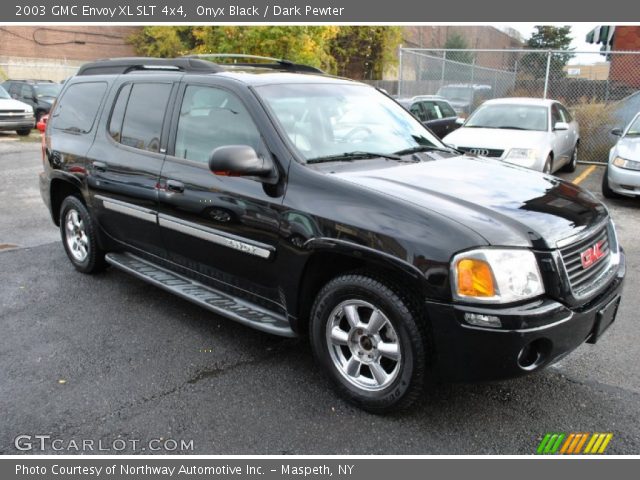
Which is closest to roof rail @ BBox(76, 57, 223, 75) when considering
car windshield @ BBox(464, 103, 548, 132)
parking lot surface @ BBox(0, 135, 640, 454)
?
parking lot surface @ BBox(0, 135, 640, 454)

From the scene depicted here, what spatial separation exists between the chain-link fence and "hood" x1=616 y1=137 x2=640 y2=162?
13.7 ft

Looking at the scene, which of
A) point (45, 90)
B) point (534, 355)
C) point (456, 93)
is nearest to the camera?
point (534, 355)

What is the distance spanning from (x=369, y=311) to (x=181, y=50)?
31.1 metres

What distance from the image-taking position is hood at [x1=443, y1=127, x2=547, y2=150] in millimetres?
8834

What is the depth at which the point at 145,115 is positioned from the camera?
14.5ft

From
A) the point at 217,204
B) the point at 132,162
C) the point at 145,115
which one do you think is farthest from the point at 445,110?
the point at 217,204

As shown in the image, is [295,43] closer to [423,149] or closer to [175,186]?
[423,149]

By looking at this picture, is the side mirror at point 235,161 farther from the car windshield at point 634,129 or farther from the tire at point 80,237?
the car windshield at point 634,129

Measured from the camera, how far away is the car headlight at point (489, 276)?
2.69 meters

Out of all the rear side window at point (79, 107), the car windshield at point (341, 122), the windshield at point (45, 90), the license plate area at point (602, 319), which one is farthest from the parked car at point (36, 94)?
the license plate area at point (602, 319)

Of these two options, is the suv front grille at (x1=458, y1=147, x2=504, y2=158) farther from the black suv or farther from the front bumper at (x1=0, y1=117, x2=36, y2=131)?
the front bumper at (x1=0, y1=117, x2=36, y2=131)

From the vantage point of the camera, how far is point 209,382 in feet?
11.5

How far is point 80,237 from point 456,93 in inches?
596
